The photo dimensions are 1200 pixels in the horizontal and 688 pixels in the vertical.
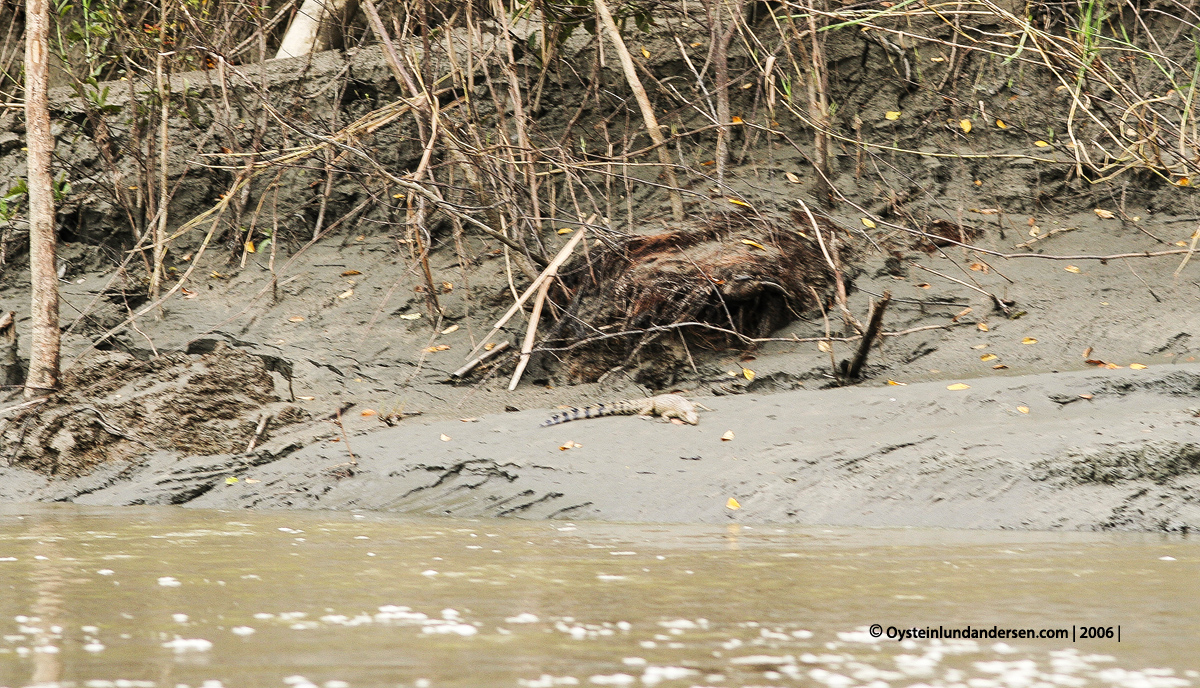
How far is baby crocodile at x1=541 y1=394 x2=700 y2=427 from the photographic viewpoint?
604 cm

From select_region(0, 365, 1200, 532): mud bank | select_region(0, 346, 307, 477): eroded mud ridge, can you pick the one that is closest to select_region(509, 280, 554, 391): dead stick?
select_region(0, 365, 1200, 532): mud bank

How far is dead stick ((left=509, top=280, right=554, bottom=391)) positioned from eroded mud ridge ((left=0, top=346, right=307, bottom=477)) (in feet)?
4.77

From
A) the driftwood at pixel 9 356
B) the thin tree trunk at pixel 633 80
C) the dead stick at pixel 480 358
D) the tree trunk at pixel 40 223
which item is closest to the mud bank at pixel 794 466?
the tree trunk at pixel 40 223

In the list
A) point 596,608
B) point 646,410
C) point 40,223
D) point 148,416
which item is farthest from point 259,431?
point 596,608

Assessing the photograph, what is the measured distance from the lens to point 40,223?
678cm

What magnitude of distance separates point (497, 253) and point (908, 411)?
13.6ft

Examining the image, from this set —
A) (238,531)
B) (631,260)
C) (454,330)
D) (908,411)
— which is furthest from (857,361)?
(238,531)

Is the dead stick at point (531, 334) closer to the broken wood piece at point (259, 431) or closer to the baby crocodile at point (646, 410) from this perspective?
the baby crocodile at point (646, 410)

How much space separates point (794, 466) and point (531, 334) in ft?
8.37

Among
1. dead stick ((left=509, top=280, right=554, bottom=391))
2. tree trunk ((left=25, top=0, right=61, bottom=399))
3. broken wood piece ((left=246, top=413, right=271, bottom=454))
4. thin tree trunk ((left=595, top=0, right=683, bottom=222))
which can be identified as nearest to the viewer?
broken wood piece ((left=246, top=413, right=271, bottom=454))

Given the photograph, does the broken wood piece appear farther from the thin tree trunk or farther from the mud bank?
the thin tree trunk

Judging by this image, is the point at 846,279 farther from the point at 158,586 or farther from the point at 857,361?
the point at 158,586

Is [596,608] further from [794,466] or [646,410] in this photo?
[646,410]

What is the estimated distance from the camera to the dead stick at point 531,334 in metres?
A: 7.20
